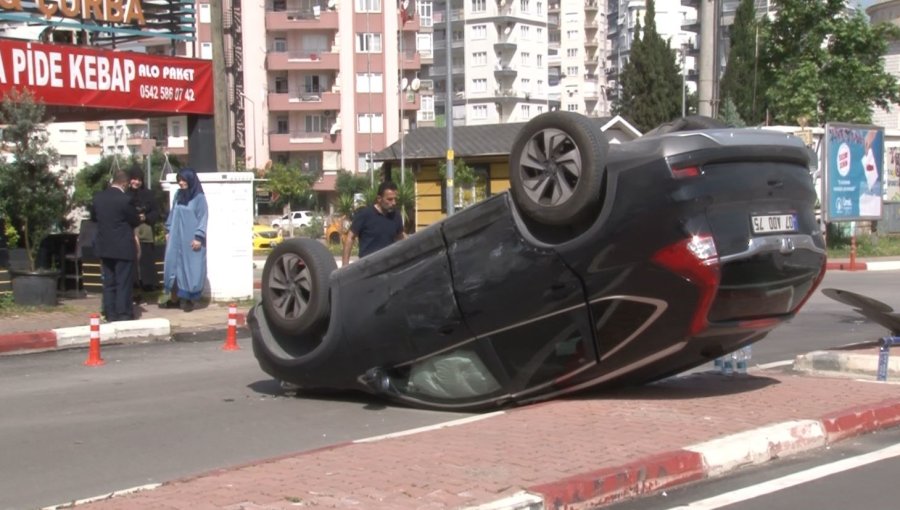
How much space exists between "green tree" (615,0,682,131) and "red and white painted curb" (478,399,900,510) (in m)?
57.7

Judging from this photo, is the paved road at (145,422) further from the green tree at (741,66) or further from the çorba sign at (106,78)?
the green tree at (741,66)

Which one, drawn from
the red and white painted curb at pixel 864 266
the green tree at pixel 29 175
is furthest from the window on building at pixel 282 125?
the green tree at pixel 29 175

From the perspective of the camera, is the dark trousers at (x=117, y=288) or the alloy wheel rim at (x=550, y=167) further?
the dark trousers at (x=117, y=288)

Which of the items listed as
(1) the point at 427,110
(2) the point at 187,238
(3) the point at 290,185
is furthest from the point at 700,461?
(1) the point at 427,110

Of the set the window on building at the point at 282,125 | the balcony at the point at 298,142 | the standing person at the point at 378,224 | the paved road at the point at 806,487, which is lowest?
the paved road at the point at 806,487

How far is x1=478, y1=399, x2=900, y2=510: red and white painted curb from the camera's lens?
17.8ft

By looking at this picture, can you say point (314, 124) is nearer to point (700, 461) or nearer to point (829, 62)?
point (829, 62)

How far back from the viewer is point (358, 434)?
7.44 metres

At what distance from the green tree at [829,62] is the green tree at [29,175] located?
26367 mm

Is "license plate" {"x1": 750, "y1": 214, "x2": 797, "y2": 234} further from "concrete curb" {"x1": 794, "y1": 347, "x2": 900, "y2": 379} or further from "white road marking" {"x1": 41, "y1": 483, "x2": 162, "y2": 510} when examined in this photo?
"white road marking" {"x1": 41, "y1": 483, "x2": 162, "y2": 510}

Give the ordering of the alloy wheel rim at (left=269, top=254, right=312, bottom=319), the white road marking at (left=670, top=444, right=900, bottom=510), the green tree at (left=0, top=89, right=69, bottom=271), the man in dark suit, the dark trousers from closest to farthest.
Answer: the white road marking at (left=670, top=444, right=900, bottom=510) < the alloy wheel rim at (left=269, top=254, right=312, bottom=319) < the man in dark suit < the dark trousers < the green tree at (left=0, top=89, right=69, bottom=271)

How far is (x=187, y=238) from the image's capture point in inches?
566

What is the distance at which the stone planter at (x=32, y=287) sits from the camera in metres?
14.0

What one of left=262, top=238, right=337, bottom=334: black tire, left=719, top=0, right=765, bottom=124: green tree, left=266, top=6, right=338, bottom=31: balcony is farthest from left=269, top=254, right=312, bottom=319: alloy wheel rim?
left=266, top=6, right=338, bottom=31: balcony
